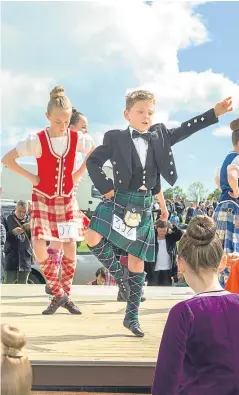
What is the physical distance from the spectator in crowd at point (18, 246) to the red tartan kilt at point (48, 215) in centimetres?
203

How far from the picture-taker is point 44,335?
3.36 m

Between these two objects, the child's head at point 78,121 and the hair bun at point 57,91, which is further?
the child's head at point 78,121

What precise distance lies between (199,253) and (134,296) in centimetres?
158

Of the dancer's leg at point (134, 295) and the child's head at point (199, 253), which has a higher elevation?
the child's head at point (199, 253)

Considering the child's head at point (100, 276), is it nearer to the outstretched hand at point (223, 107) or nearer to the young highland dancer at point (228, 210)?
the young highland dancer at point (228, 210)

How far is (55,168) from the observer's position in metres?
Answer: 3.84

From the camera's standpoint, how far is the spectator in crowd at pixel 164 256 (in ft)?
19.2

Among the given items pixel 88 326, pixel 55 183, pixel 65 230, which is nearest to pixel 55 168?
pixel 55 183

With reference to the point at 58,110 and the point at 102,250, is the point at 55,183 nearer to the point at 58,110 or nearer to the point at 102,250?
the point at 58,110

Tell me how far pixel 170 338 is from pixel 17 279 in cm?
444

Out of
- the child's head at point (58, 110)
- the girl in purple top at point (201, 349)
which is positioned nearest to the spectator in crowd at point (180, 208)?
the child's head at point (58, 110)

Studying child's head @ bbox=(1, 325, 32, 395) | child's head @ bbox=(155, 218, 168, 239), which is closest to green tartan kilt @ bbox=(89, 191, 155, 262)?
child's head @ bbox=(1, 325, 32, 395)

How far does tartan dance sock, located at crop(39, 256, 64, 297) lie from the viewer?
3.89 metres

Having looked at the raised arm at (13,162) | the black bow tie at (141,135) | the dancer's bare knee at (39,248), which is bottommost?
the dancer's bare knee at (39,248)
